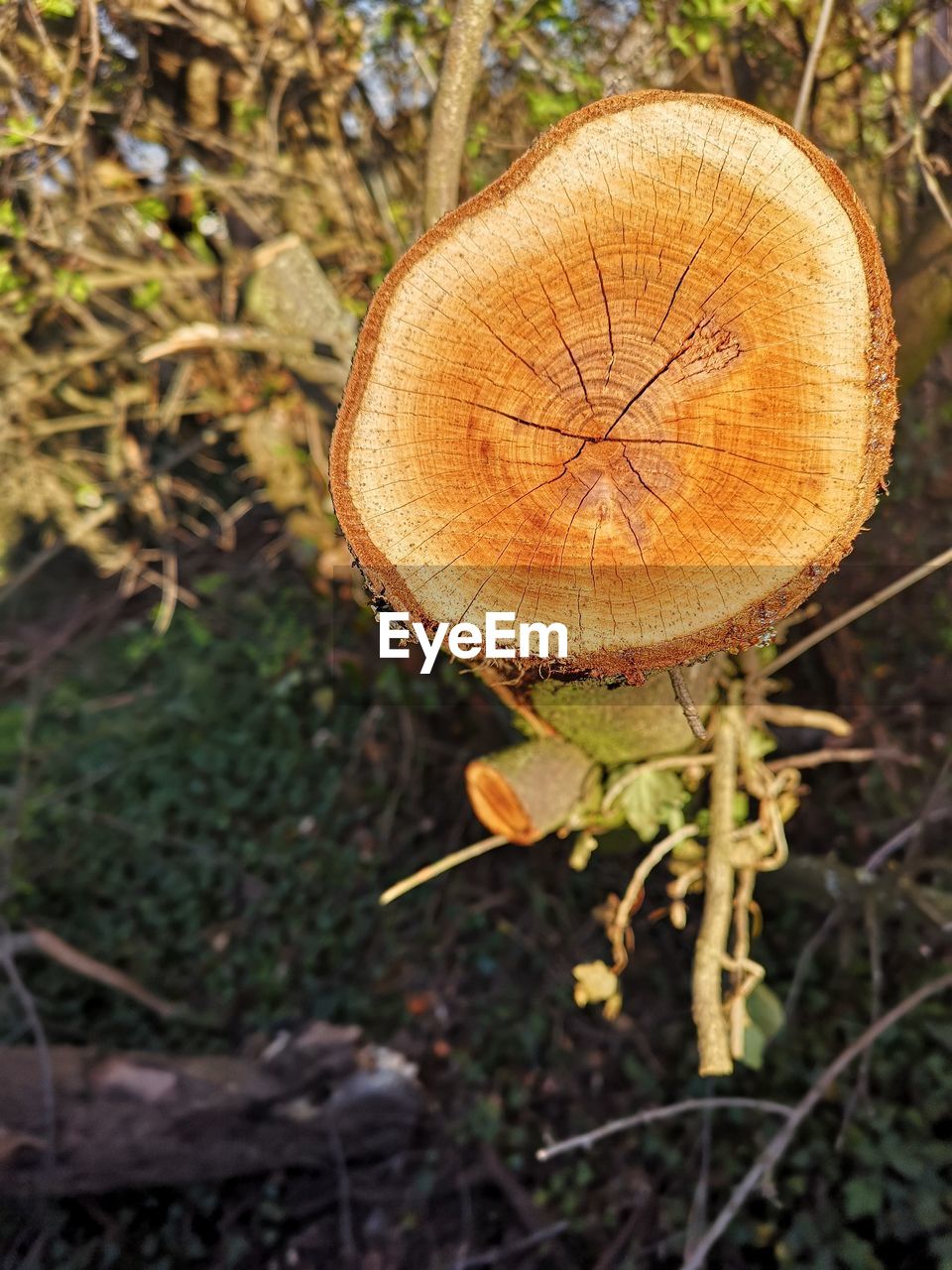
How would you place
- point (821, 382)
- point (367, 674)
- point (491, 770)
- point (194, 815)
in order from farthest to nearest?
point (194, 815) → point (367, 674) → point (491, 770) → point (821, 382)

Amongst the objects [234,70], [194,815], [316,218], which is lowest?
[194,815]

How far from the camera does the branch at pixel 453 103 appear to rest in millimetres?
1687

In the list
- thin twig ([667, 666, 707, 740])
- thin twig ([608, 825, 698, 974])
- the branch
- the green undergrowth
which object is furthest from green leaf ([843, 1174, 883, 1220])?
the branch

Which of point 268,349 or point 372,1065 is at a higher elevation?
point 268,349

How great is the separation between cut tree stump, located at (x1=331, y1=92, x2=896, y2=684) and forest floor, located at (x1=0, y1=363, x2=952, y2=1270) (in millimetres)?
1046

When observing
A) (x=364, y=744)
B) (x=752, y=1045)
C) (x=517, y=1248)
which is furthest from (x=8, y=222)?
(x=517, y=1248)

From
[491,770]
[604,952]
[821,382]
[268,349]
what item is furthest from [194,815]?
[821,382]

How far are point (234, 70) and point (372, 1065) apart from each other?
11.5 feet

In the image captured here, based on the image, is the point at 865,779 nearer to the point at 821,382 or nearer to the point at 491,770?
the point at 491,770

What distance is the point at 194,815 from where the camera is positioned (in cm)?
400

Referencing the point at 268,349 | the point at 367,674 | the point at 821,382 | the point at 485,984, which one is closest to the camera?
the point at 821,382

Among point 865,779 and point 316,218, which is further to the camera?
point 316,218

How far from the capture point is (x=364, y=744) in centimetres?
354

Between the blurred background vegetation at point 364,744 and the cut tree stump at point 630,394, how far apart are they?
54 cm
